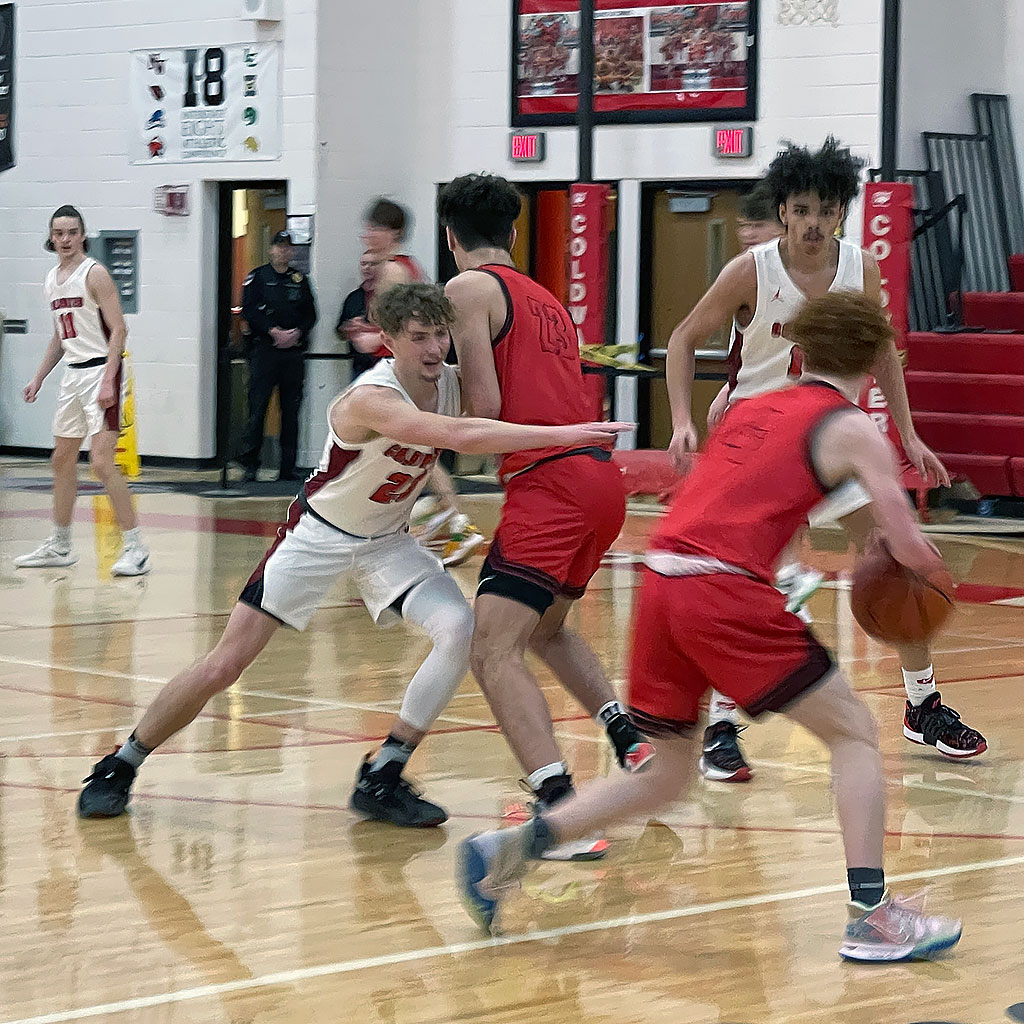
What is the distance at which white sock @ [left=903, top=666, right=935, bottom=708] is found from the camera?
231 inches

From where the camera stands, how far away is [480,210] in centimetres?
495

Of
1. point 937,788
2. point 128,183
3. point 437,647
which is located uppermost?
point 128,183

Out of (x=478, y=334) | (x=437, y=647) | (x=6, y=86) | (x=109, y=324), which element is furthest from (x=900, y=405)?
(x=6, y=86)

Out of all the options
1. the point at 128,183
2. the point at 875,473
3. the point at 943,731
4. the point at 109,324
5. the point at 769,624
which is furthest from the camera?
the point at 128,183

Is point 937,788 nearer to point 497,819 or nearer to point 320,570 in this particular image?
point 497,819

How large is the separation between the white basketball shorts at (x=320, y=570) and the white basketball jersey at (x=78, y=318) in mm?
5279

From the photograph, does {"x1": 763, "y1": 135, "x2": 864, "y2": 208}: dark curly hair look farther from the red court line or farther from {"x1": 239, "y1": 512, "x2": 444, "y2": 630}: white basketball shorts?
the red court line

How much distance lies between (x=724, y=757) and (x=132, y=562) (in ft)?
15.6

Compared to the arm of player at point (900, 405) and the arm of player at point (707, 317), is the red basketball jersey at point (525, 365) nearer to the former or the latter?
the arm of player at point (707, 317)

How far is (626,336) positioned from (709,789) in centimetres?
997

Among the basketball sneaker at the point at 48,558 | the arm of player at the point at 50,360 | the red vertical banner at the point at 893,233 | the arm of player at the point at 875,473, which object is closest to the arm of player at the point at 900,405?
the arm of player at the point at 875,473

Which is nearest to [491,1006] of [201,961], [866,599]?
[201,961]

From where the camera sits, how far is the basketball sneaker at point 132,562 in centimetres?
960

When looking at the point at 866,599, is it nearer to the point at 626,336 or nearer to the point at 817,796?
the point at 817,796
